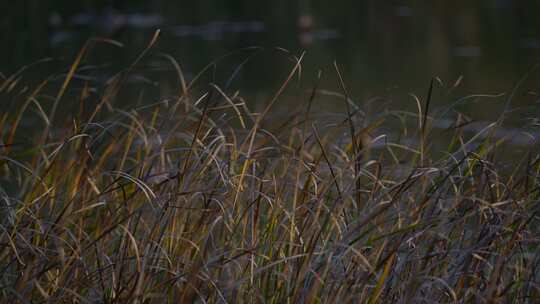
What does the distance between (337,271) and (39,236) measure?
661mm

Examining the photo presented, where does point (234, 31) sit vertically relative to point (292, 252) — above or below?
below

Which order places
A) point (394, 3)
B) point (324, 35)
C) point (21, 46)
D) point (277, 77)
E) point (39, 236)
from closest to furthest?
point (39, 236) < point (277, 77) < point (21, 46) < point (324, 35) < point (394, 3)

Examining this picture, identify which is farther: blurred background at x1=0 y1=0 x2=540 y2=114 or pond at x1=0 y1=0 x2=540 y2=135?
blurred background at x1=0 y1=0 x2=540 y2=114

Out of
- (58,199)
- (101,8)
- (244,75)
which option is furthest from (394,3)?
(58,199)

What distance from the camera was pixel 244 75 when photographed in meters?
10.1

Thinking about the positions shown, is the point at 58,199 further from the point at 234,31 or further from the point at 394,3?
the point at 394,3

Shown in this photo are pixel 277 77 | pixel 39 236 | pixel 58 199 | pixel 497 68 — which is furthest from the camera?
pixel 277 77

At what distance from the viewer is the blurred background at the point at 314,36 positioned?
930 cm

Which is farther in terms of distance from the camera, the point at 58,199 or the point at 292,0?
the point at 292,0

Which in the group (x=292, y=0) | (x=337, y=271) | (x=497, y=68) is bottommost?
(x=292, y=0)

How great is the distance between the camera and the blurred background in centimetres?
930

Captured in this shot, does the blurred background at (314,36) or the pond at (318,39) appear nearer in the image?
the pond at (318,39)

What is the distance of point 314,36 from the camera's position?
12.1 metres

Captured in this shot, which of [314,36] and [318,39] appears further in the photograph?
[314,36]
